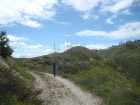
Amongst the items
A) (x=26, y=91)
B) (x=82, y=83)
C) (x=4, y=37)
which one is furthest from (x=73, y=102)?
(x=4, y=37)

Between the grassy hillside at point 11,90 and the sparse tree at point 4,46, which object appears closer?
the grassy hillside at point 11,90

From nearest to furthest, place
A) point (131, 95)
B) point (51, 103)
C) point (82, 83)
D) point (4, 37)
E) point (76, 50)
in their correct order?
point (51, 103)
point (131, 95)
point (82, 83)
point (4, 37)
point (76, 50)

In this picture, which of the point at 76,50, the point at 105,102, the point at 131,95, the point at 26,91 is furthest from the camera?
the point at 76,50

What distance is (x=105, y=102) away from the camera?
484 inches

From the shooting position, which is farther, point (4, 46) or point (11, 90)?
point (4, 46)

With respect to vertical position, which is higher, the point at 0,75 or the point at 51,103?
the point at 0,75

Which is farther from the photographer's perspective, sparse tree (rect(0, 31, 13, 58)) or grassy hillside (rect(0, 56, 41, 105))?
sparse tree (rect(0, 31, 13, 58))

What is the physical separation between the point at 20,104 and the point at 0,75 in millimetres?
1507

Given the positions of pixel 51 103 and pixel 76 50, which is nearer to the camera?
pixel 51 103

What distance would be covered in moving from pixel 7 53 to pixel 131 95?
16743 millimetres

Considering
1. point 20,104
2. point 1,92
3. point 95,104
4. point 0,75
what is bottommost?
point 95,104

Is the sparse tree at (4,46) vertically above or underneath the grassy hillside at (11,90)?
above

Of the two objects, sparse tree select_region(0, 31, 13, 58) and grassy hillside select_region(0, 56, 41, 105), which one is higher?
sparse tree select_region(0, 31, 13, 58)

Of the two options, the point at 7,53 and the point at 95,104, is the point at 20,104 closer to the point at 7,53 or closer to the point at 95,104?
the point at 95,104
